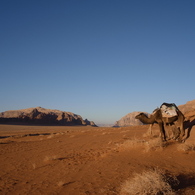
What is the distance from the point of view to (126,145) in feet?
35.4

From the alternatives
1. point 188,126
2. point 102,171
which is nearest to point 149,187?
point 102,171

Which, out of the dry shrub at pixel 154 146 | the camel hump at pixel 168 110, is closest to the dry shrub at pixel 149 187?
the dry shrub at pixel 154 146

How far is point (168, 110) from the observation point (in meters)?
10.8

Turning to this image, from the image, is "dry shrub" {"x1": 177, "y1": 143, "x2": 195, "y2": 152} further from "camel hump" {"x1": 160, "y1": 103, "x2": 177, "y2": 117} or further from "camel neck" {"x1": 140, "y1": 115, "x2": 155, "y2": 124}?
"camel neck" {"x1": 140, "y1": 115, "x2": 155, "y2": 124}

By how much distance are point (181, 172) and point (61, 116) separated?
10434 centimetres

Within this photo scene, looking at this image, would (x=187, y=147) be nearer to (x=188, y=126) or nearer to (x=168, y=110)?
(x=168, y=110)

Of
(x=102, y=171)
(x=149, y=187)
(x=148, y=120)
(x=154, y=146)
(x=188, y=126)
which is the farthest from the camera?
(x=188, y=126)

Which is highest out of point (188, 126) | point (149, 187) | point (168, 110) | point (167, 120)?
point (168, 110)

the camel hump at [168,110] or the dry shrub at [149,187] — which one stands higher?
the camel hump at [168,110]

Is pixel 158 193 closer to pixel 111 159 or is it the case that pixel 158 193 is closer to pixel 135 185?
pixel 135 185

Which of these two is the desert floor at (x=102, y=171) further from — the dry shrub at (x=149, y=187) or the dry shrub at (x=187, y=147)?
the dry shrub at (x=149, y=187)

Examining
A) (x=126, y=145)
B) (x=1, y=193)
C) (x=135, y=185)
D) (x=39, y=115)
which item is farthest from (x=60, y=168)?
(x=39, y=115)

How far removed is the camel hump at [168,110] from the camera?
1072cm

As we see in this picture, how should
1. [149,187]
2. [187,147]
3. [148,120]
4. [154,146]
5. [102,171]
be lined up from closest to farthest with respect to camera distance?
[149,187], [102,171], [187,147], [154,146], [148,120]
